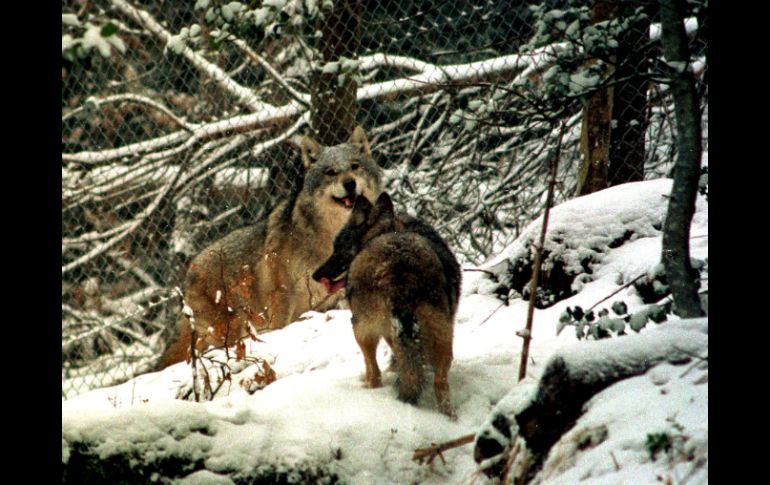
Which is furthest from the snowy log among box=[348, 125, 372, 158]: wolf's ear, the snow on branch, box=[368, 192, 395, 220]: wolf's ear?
the snow on branch

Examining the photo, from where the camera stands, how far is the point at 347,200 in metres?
7.53

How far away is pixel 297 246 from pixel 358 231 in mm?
2827

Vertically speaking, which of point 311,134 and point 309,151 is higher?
point 311,134

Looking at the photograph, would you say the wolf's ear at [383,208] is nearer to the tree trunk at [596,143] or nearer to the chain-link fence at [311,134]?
the chain-link fence at [311,134]

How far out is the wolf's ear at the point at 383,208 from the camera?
4.94 meters

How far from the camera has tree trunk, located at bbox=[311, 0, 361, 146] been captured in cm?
835

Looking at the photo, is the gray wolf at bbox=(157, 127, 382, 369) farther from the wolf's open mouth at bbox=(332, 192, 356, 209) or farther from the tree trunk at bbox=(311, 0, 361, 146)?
the tree trunk at bbox=(311, 0, 361, 146)

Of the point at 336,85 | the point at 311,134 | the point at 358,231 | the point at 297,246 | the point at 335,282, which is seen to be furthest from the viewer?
the point at 311,134

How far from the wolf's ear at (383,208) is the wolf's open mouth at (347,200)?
8.27 feet

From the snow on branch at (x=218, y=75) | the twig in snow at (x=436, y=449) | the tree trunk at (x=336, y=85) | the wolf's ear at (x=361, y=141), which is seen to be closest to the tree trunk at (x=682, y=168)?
the twig in snow at (x=436, y=449)

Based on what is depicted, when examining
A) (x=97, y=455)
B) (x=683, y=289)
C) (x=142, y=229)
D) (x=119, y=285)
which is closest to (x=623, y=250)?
(x=683, y=289)

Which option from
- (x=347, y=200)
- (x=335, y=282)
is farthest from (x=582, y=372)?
(x=347, y=200)

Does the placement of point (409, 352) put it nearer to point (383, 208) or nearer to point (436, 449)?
point (436, 449)
